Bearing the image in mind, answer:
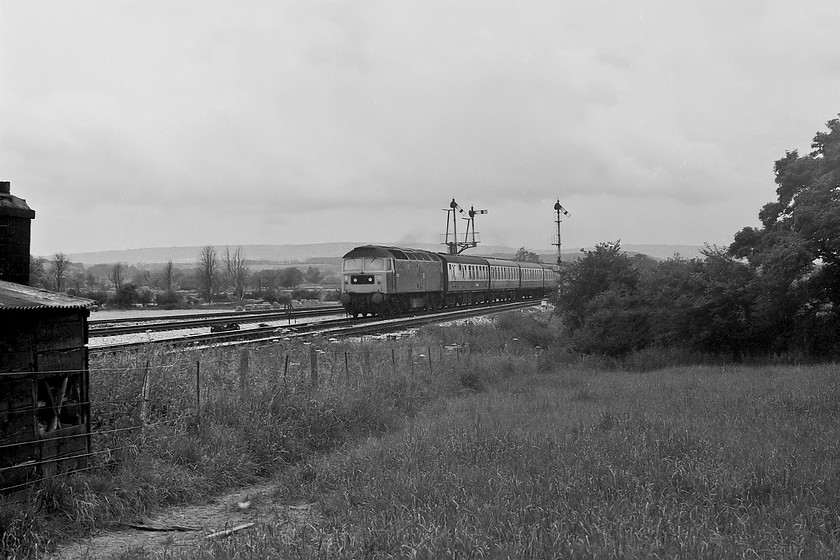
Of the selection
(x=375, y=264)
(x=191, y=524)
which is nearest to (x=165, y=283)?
(x=375, y=264)

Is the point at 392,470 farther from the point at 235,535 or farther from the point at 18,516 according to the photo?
the point at 18,516

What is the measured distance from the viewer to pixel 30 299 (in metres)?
7.55

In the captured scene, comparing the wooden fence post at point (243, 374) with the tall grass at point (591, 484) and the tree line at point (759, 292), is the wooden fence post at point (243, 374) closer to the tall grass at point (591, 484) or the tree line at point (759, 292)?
the tall grass at point (591, 484)

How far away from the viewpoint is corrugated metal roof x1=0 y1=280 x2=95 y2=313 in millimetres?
7246

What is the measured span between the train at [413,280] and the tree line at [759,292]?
29.5ft

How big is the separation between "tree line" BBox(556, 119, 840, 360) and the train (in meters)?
9.00

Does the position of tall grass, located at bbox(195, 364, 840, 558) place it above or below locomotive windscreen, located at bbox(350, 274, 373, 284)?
below

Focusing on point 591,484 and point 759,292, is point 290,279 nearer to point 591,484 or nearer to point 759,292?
point 759,292

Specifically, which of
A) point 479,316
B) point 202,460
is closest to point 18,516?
point 202,460

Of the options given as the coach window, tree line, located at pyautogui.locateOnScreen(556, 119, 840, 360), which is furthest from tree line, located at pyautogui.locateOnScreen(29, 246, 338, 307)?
tree line, located at pyautogui.locateOnScreen(556, 119, 840, 360)

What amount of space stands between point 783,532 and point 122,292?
3965 centimetres

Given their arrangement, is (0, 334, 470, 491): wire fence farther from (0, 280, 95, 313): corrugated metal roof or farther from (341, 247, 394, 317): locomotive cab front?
(341, 247, 394, 317): locomotive cab front

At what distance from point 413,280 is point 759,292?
684 inches

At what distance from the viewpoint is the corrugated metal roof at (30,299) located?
7246mm
